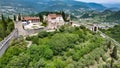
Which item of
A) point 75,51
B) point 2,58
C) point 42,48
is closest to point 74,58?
point 75,51

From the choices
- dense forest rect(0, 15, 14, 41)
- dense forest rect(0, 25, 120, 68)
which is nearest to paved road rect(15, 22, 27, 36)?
dense forest rect(0, 25, 120, 68)

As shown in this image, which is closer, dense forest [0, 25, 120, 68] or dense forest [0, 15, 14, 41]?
dense forest [0, 25, 120, 68]

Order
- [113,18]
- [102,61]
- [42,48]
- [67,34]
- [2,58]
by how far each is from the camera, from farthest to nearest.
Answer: [113,18] < [67,34] < [102,61] < [42,48] < [2,58]

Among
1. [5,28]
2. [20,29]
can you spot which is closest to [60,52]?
[20,29]

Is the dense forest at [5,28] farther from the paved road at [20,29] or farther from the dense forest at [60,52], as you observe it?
the dense forest at [60,52]

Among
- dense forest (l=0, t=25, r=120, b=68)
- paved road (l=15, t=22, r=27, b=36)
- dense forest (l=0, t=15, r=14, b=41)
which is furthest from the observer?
dense forest (l=0, t=15, r=14, b=41)

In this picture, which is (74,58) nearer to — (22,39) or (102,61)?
(102,61)

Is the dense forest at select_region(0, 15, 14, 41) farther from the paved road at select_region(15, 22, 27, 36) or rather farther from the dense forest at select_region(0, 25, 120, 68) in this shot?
the dense forest at select_region(0, 25, 120, 68)

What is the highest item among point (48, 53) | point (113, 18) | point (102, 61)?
point (48, 53)
